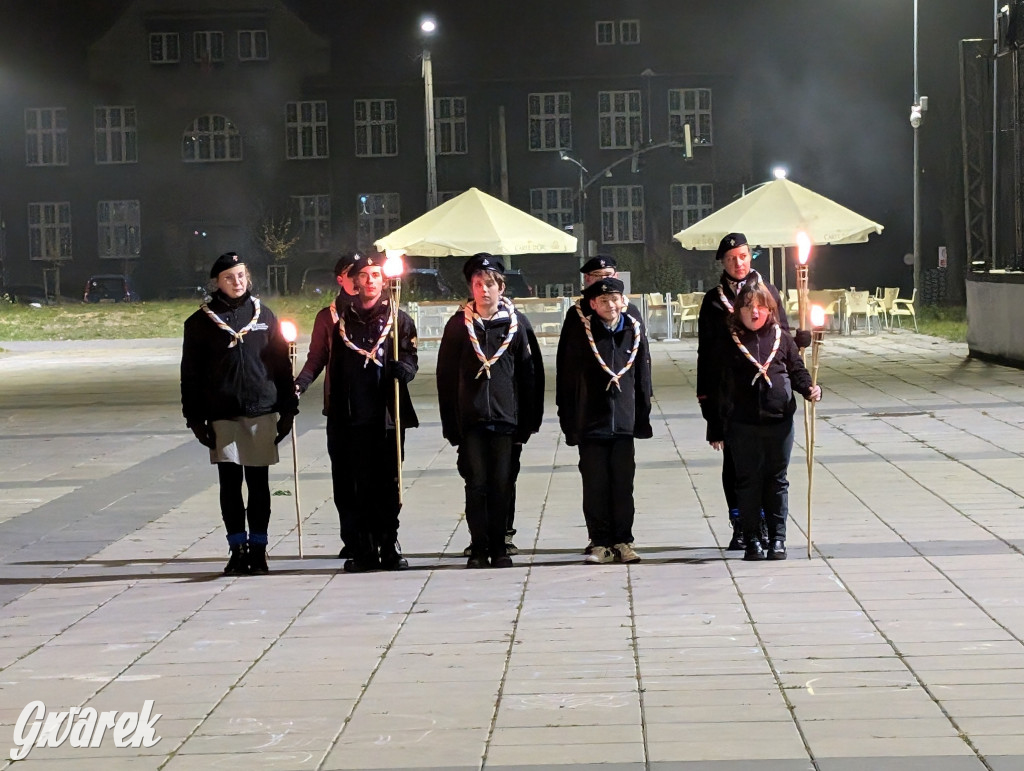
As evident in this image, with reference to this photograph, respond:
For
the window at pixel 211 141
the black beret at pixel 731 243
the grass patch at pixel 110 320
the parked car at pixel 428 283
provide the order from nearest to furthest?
the black beret at pixel 731 243
the grass patch at pixel 110 320
the parked car at pixel 428 283
the window at pixel 211 141

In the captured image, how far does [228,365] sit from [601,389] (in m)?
1.92

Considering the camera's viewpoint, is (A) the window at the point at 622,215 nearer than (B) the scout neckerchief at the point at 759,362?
No

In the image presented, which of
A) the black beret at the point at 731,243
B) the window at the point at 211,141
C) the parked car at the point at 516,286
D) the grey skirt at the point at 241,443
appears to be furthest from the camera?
the window at the point at 211,141

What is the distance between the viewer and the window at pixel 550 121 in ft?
196

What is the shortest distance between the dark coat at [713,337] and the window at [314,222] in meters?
51.9

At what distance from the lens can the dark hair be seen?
8.59 m

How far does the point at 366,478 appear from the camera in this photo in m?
8.72

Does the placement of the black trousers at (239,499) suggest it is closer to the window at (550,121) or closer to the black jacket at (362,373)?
the black jacket at (362,373)

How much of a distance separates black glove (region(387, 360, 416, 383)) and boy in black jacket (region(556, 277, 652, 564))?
84 centimetres

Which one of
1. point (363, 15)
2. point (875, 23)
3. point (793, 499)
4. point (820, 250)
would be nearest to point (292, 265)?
point (363, 15)

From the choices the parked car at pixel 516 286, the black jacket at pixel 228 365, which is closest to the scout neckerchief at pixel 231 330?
the black jacket at pixel 228 365

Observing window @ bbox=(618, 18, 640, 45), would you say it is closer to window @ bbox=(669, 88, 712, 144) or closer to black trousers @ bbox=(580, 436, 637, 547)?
window @ bbox=(669, 88, 712, 144)

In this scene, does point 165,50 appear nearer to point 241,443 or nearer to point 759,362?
point 241,443

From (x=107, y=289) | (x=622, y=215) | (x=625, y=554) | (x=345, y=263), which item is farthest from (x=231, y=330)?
(x=622, y=215)
